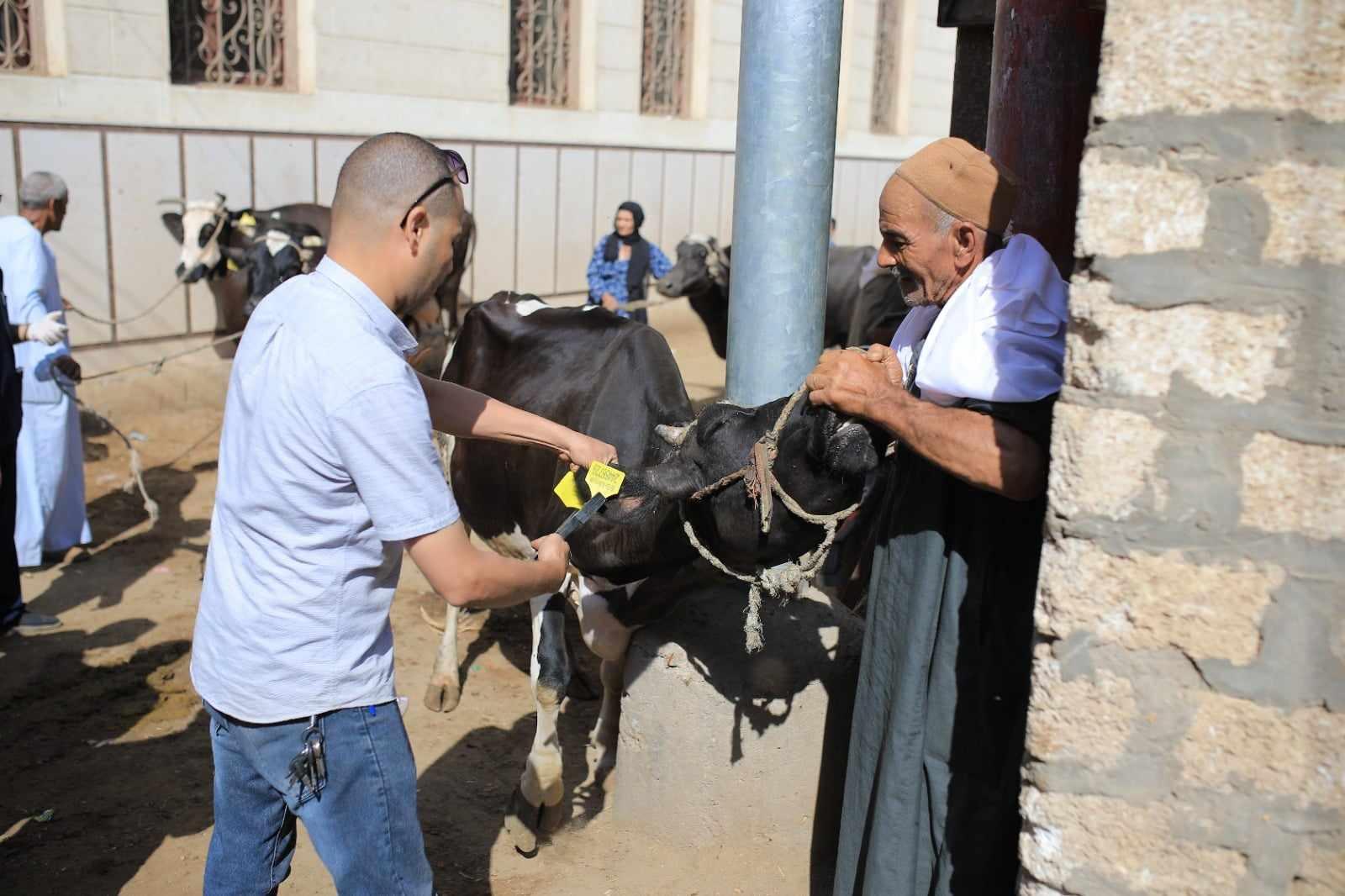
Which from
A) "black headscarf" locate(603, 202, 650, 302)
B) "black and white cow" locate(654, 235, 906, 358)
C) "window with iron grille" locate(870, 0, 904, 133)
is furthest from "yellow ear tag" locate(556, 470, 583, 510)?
"window with iron grille" locate(870, 0, 904, 133)

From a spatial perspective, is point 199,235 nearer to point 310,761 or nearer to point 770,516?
point 770,516

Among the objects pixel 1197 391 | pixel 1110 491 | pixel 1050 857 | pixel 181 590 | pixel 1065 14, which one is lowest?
pixel 181 590

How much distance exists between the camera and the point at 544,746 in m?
3.79

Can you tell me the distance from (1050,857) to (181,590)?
493 centimetres

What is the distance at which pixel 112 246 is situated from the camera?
857cm

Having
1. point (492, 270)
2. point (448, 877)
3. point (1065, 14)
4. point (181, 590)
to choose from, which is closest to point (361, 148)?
point (1065, 14)

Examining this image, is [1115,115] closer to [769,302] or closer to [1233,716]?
[1233,716]

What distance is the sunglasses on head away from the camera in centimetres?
196

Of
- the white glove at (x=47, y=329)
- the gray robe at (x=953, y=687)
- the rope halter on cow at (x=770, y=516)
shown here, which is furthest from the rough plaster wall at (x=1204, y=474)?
the white glove at (x=47, y=329)

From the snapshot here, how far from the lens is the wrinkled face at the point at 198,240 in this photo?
8609mm

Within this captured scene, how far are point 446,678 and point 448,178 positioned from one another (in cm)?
310

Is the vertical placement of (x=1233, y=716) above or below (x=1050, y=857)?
above

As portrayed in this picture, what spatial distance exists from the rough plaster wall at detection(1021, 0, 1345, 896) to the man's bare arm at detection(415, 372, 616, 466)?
1.28 metres

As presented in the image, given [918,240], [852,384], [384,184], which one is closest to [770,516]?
[852,384]
